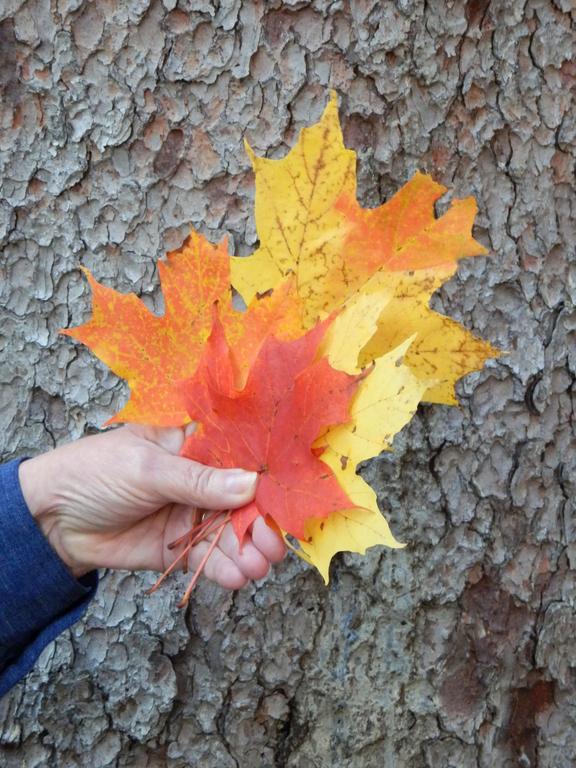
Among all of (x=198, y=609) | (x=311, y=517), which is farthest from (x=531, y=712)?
(x=311, y=517)

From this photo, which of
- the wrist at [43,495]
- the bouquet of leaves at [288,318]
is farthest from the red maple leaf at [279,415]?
the wrist at [43,495]

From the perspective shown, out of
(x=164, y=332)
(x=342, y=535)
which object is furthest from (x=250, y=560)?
(x=164, y=332)

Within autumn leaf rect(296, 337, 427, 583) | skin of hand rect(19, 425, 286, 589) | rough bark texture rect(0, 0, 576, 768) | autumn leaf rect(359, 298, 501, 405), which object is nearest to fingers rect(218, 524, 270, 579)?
skin of hand rect(19, 425, 286, 589)

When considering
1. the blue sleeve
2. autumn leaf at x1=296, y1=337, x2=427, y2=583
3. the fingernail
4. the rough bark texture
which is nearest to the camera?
autumn leaf at x1=296, y1=337, x2=427, y2=583

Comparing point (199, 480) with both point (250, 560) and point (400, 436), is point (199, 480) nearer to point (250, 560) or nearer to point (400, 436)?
point (250, 560)

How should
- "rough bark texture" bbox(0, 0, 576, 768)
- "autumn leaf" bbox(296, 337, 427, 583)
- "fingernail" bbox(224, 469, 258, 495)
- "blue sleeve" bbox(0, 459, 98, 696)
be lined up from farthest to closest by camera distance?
1. "rough bark texture" bbox(0, 0, 576, 768)
2. "blue sleeve" bbox(0, 459, 98, 696)
3. "fingernail" bbox(224, 469, 258, 495)
4. "autumn leaf" bbox(296, 337, 427, 583)

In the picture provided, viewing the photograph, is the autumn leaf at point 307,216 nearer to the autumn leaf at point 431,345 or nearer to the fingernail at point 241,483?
the autumn leaf at point 431,345

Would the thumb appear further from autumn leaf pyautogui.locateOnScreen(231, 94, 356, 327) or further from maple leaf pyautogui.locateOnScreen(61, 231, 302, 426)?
autumn leaf pyautogui.locateOnScreen(231, 94, 356, 327)

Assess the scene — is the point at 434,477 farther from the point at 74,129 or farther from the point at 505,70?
the point at 74,129
